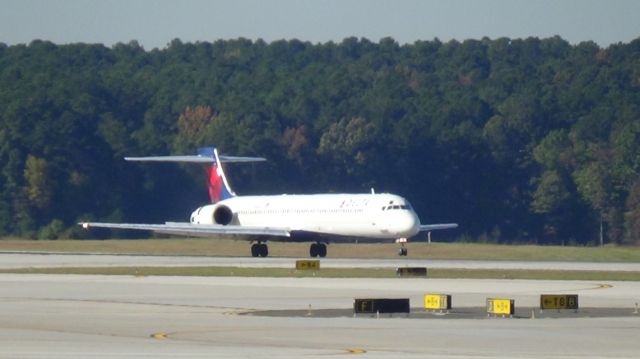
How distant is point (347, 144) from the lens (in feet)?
436

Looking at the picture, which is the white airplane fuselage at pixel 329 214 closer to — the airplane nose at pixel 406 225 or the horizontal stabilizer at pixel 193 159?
the airplane nose at pixel 406 225

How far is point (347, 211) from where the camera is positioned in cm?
7119

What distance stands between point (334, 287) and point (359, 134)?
90.4 meters

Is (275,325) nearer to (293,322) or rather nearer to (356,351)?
(293,322)

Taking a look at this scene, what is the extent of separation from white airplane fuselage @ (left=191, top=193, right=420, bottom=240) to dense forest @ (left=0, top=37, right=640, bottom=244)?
24.8 metres

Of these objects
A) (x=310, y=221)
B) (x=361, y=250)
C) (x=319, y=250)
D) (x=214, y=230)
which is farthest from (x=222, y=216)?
(x=361, y=250)

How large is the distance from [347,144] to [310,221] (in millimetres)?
60589

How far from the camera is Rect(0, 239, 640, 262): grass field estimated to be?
7194 centimetres

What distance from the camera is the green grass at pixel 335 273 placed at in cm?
5022

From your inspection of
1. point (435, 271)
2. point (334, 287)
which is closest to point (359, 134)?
point (435, 271)

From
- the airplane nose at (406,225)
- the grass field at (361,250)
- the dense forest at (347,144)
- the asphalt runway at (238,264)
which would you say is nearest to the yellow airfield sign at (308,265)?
the asphalt runway at (238,264)

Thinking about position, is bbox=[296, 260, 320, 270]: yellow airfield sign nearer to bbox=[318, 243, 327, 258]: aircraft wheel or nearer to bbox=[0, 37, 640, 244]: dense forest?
bbox=[318, 243, 327, 258]: aircraft wheel

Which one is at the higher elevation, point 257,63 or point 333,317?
point 257,63

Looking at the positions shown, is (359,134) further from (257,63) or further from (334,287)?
(334,287)
